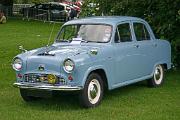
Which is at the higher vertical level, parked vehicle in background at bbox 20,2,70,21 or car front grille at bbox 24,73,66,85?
car front grille at bbox 24,73,66,85

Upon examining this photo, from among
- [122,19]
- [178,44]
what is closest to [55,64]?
[122,19]

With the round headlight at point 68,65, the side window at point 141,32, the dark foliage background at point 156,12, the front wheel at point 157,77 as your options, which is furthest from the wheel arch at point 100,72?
the dark foliage background at point 156,12

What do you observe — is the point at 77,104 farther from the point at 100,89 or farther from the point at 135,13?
the point at 135,13

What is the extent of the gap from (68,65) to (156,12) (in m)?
5.85

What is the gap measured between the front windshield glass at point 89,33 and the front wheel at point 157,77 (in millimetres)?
1905

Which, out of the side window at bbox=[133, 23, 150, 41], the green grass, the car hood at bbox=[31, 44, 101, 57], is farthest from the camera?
the side window at bbox=[133, 23, 150, 41]

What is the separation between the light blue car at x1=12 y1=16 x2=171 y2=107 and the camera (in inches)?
340

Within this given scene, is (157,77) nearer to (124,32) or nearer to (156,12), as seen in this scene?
(124,32)

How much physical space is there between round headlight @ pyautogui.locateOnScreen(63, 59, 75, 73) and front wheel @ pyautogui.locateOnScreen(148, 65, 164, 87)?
305cm

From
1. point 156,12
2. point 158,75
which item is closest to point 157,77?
point 158,75

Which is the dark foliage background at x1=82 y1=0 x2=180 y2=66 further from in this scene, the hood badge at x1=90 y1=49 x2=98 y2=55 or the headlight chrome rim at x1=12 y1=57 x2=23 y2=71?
the headlight chrome rim at x1=12 y1=57 x2=23 y2=71

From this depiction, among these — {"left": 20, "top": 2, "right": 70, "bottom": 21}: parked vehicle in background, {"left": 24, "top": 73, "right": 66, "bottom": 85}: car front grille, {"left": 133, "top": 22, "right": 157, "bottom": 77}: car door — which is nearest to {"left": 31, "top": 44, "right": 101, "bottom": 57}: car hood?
{"left": 24, "top": 73, "right": 66, "bottom": 85}: car front grille

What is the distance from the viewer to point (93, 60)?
8859 mm

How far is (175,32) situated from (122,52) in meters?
4.16
